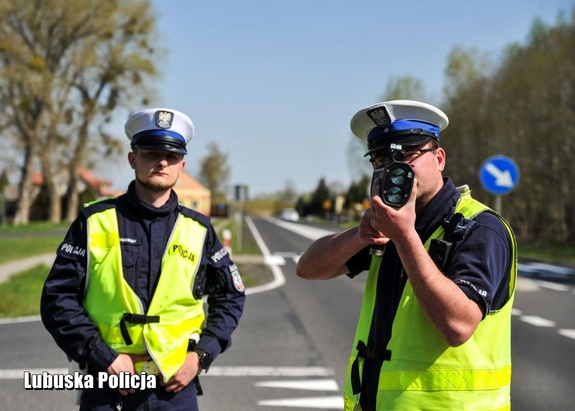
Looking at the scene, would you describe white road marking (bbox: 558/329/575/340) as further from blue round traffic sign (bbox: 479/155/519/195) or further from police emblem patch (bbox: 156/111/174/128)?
police emblem patch (bbox: 156/111/174/128)

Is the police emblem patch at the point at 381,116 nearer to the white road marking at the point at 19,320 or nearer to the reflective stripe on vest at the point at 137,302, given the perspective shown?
the reflective stripe on vest at the point at 137,302

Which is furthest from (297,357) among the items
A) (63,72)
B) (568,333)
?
(63,72)

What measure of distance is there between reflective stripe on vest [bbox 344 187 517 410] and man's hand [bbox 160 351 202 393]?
105 cm

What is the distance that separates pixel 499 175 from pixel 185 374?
1178cm

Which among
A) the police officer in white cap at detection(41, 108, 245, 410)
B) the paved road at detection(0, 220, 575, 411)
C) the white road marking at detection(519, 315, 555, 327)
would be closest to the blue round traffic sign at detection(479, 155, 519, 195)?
the paved road at detection(0, 220, 575, 411)

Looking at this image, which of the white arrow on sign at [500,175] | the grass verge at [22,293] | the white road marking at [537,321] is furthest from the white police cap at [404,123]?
the white arrow on sign at [500,175]

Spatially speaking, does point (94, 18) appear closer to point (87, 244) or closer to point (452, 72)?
point (452, 72)

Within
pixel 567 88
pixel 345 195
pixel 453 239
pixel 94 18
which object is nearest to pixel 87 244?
pixel 453 239

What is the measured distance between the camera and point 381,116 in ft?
7.77

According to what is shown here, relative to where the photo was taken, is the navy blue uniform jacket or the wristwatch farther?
the wristwatch

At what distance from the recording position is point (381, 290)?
241cm

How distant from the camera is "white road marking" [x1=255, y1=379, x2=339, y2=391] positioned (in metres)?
5.99

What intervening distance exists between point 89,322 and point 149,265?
35 cm

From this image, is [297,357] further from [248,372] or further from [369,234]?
[369,234]
